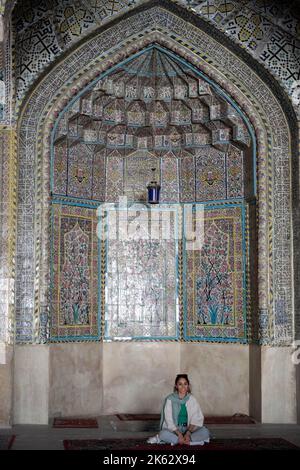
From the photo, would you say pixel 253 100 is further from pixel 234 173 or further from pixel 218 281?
pixel 218 281

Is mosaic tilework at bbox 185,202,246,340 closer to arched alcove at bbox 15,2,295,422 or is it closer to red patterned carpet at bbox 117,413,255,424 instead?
arched alcove at bbox 15,2,295,422

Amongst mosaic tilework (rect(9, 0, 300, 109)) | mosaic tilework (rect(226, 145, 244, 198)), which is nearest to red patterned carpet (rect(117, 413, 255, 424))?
mosaic tilework (rect(226, 145, 244, 198))

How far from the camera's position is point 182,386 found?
798cm

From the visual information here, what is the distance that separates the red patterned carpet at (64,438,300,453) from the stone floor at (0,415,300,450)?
0.18m

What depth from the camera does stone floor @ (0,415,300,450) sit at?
26.7 ft

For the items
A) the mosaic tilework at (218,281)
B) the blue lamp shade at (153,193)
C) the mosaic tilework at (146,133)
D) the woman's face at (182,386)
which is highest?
the mosaic tilework at (146,133)

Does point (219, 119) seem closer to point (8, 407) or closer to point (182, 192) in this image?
point (182, 192)

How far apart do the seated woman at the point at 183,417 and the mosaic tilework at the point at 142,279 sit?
299 centimetres

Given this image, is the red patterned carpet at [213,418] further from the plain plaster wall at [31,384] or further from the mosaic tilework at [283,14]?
the mosaic tilework at [283,14]

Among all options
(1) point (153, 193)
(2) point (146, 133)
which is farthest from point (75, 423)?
(2) point (146, 133)

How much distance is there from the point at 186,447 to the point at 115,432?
151cm

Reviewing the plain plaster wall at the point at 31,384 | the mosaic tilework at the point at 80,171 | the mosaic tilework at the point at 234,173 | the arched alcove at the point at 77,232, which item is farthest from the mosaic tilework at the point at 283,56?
the plain plaster wall at the point at 31,384

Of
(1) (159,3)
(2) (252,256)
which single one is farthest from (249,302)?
(1) (159,3)

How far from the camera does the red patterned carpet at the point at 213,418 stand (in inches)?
384
